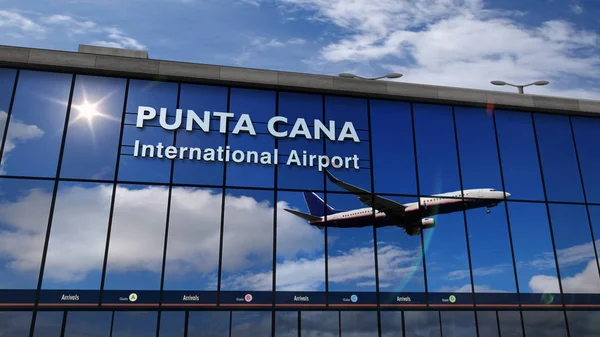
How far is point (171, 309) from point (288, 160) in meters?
7.80

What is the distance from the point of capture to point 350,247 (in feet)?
69.9

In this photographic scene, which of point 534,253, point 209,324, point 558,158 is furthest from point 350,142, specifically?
point 558,158

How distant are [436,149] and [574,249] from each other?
7970 mm

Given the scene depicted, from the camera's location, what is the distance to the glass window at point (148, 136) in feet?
67.6

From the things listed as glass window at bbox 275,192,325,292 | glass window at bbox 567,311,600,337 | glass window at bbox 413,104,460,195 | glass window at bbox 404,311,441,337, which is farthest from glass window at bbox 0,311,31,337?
glass window at bbox 567,311,600,337

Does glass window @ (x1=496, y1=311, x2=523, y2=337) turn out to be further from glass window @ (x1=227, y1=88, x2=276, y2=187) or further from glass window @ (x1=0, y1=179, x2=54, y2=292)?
glass window @ (x1=0, y1=179, x2=54, y2=292)

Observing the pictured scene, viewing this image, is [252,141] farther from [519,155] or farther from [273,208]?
[519,155]

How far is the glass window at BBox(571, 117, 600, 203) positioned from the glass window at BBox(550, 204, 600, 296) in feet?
4.44

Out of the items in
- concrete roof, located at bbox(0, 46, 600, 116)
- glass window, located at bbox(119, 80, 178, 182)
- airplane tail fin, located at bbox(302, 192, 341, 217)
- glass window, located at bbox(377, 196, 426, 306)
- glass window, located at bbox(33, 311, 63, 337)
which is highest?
concrete roof, located at bbox(0, 46, 600, 116)

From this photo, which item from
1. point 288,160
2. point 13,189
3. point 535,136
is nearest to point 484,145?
point 535,136

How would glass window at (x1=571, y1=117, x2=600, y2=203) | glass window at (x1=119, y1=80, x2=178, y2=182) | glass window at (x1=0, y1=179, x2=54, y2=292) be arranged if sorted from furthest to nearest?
glass window at (x1=571, y1=117, x2=600, y2=203), glass window at (x1=119, y1=80, x2=178, y2=182), glass window at (x1=0, y1=179, x2=54, y2=292)

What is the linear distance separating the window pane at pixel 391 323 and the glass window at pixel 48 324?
491 inches

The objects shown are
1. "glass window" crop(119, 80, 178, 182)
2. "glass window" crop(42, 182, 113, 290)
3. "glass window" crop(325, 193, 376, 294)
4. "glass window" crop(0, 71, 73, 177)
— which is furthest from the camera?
"glass window" crop(325, 193, 376, 294)

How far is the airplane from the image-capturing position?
21281mm
